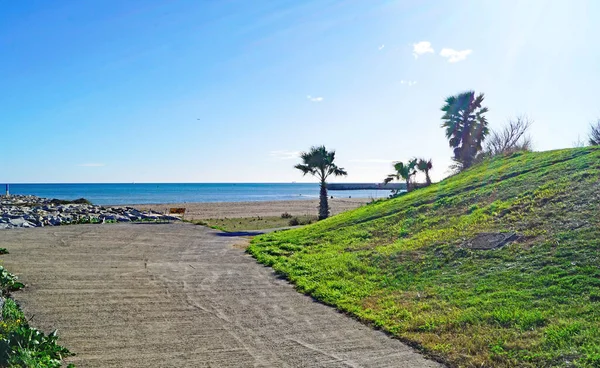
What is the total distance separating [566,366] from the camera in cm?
495

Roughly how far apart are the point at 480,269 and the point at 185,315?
5.74 metres

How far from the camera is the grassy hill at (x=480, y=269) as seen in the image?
577cm

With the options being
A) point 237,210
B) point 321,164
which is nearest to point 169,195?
point 237,210

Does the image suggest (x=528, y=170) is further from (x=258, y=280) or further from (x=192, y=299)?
(x=192, y=299)

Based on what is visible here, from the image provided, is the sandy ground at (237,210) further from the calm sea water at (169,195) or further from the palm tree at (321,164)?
the calm sea water at (169,195)

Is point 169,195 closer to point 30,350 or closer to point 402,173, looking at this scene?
point 402,173

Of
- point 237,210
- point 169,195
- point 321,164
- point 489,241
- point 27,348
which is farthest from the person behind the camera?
point 169,195

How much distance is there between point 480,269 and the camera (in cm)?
881

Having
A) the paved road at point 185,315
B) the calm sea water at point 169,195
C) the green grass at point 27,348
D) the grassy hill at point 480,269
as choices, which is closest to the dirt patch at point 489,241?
the grassy hill at point 480,269

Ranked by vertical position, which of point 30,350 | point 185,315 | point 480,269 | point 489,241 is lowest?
point 185,315

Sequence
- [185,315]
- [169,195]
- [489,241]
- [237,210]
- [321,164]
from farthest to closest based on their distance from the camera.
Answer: [169,195] < [237,210] < [321,164] < [489,241] < [185,315]

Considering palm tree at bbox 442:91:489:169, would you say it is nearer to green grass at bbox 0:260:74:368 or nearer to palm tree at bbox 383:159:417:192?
palm tree at bbox 383:159:417:192

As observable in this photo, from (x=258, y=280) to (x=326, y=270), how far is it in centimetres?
167

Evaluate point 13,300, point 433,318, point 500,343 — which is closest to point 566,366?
point 500,343
